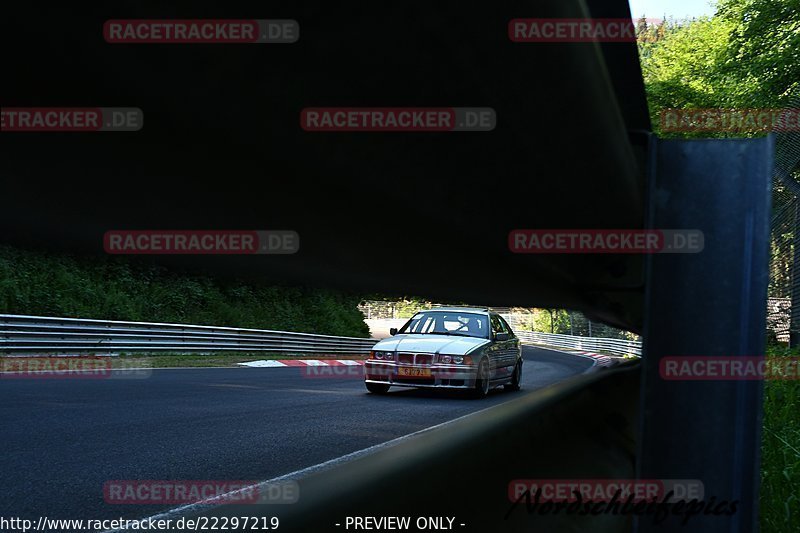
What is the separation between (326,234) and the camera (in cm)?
150

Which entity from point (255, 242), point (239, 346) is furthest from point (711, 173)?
point (239, 346)

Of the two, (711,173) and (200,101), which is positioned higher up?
(711,173)

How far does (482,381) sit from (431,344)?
93cm

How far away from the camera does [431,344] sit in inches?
470

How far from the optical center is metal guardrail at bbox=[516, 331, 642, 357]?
4097 cm

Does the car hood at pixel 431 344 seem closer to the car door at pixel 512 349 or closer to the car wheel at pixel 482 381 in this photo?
the car wheel at pixel 482 381

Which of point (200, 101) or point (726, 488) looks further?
point (726, 488)

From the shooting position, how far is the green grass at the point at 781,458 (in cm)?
339

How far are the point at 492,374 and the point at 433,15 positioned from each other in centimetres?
1194

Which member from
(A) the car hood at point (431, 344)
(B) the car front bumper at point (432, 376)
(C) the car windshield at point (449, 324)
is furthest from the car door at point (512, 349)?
(B) the car front bumper at point (432, 376)

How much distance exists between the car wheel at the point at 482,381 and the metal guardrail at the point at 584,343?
2502cm

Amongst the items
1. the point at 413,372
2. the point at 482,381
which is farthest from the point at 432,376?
the point at 482,381

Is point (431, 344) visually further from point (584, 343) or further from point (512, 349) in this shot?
point (584, 343)

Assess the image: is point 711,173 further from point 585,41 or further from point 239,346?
point 239,346
